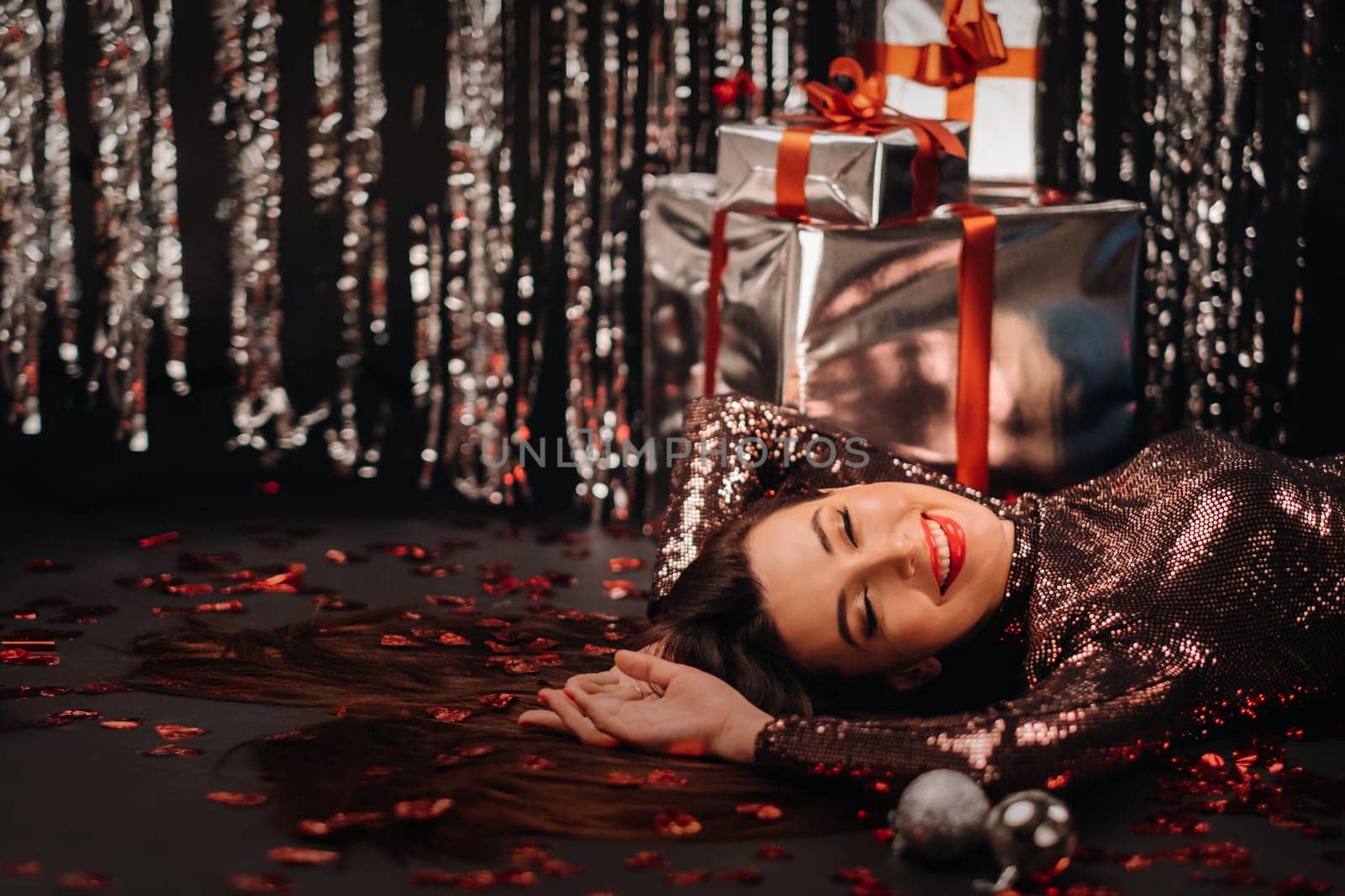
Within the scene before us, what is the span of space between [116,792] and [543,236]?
6.03 feet

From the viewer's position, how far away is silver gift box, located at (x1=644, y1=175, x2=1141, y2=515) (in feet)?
7.23

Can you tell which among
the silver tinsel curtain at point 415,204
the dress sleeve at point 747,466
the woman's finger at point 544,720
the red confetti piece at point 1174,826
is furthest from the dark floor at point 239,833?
the silver tinsel curtain at point 415,204

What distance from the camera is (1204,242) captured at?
2742 millimetres

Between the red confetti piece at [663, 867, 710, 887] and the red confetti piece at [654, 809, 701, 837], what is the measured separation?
0.25 ft

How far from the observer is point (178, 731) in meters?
1.53

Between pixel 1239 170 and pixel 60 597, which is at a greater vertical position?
pixel 1239 170

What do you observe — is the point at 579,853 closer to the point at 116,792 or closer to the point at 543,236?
the point at 116,792

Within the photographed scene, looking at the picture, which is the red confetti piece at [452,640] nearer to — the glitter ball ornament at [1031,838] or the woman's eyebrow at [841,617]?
the woman's eyebrow at [841,617]

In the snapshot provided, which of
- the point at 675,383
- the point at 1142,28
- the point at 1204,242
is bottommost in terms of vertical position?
the point at 675,383

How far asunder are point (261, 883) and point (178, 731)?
16.8 inches

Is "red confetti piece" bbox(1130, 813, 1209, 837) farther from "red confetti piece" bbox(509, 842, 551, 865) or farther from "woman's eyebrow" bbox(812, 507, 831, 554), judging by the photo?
"red confetti piece" bbox(509, 842, 551, 865)

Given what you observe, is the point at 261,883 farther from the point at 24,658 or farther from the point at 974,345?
the point at 974,345

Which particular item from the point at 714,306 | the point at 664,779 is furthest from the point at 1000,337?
→ the point at 664,779

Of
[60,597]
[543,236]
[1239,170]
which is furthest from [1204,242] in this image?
[60,597]
